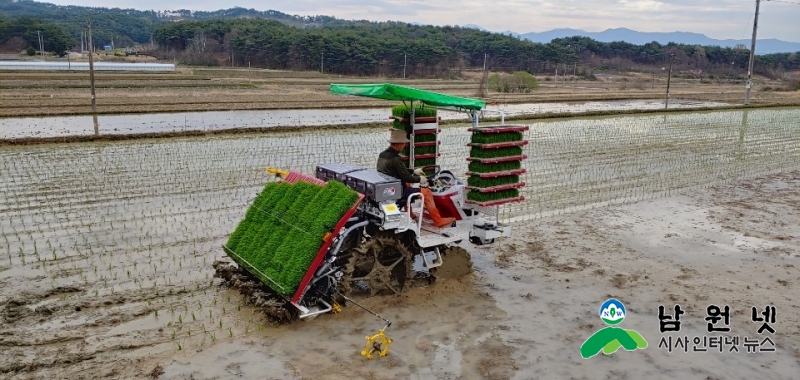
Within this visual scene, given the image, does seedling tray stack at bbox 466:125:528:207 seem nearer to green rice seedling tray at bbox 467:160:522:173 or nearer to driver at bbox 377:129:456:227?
green rice seedling tray at bbox 467:160:522:173

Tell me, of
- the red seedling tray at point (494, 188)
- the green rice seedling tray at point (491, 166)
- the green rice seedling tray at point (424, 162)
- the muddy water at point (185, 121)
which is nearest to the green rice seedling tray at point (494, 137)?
the green rice seedling tray at point (491, 166)

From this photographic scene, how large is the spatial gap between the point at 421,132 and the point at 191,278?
354 cm

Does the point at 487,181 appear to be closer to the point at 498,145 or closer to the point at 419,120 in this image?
the point at 498,145

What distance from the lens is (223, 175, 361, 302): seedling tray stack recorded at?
6527mm

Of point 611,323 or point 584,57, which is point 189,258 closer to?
point 611,323

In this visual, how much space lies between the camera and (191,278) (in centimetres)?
790

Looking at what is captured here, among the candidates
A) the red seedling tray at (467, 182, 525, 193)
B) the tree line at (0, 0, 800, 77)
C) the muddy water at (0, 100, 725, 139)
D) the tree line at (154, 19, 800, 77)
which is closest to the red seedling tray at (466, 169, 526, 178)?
the red seedling tray at (467, 182, 525, 193)

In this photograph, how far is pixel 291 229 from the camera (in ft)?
22.9

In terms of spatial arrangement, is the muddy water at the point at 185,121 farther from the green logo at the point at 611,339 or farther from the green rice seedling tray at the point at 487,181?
the green logo at the point at 611,339

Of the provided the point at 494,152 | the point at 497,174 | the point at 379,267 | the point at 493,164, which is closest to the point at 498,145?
the point at 494,152

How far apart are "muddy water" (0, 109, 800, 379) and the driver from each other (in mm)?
878

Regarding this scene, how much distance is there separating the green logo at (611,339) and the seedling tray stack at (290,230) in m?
2.80

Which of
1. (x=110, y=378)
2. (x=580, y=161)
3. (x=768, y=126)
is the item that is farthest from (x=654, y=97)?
(x=110, y=378)

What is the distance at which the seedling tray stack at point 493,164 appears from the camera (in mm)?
7703
